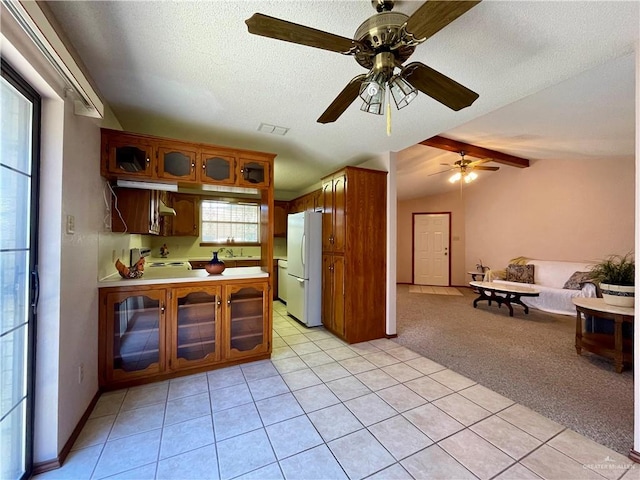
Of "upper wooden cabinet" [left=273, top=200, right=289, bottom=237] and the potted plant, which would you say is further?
"upper wooden cabinet" [left=273, top=200, right=289, bottom=237]

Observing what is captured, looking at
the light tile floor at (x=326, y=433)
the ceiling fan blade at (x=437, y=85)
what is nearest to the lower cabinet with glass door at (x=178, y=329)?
the light tile floor at (x=326, y=433)

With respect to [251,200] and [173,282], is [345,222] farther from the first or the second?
[251,200]

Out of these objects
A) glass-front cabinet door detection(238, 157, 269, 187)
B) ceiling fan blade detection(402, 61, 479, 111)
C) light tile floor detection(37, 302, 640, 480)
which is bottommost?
light tile floor detection(37, 302, 640, 480)

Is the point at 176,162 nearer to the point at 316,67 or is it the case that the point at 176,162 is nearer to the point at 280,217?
the point at 316,67

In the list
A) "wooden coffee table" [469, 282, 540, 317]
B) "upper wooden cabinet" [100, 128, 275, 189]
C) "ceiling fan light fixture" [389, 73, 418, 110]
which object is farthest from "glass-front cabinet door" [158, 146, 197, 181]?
"wooden coffee table" [469, 282, 540, 317]

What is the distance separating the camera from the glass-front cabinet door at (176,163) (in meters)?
2.48

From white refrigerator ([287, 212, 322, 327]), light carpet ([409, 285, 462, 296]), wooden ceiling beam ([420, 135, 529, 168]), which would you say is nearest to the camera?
white refrigerator ([287, 212, 322, 327])

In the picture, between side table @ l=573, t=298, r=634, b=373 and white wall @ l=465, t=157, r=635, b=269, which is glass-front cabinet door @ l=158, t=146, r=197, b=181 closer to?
side table @ l=573, t=298, r=634, b=373

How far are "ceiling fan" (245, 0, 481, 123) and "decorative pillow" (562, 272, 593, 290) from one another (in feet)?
16.5

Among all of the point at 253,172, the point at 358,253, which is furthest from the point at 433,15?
the point at 358,253

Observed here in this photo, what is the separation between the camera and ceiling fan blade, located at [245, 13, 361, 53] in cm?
103

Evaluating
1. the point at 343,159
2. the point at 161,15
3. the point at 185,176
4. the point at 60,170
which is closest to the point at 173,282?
the point at 185,176

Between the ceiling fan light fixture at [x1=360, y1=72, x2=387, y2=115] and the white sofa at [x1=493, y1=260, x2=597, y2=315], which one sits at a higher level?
the ceiling fan light fixture at [x1=360, y1=72, x2=387, y2=115]

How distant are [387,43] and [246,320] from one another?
2611mm
